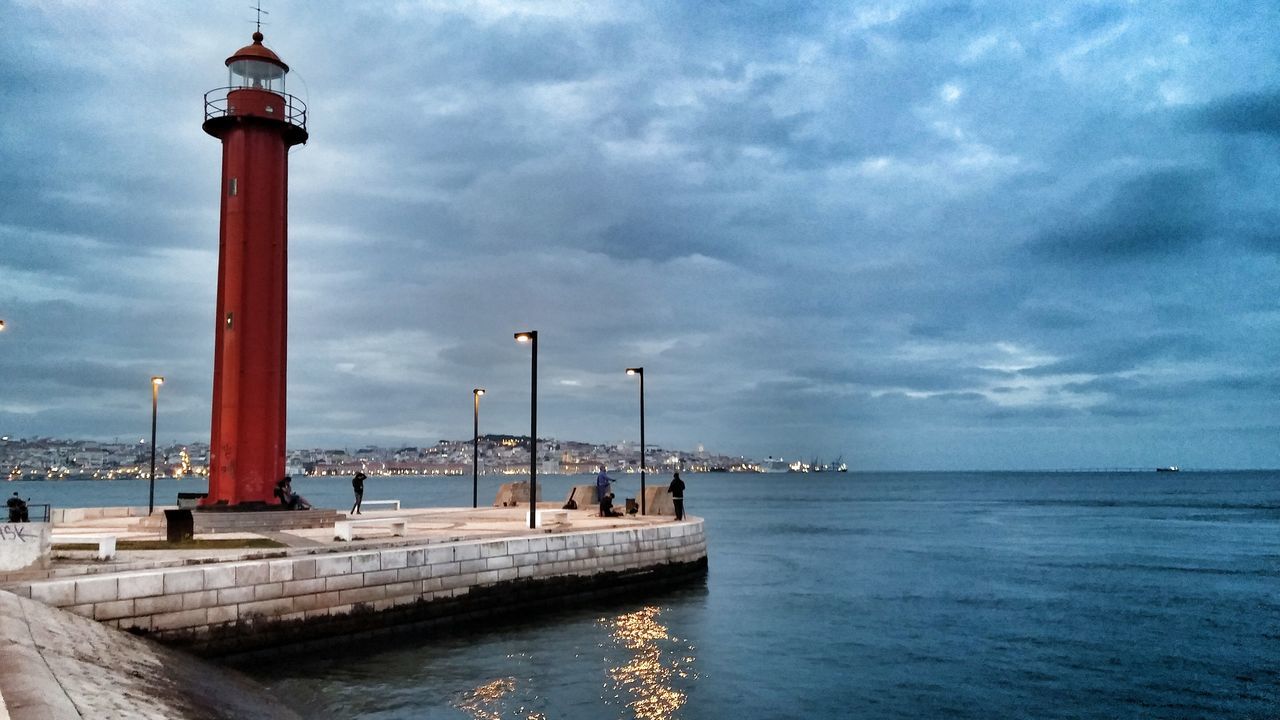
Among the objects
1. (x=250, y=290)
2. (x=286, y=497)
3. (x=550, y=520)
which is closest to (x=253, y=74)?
(x=250, y=290)

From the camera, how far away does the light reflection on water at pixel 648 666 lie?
13.8 metres

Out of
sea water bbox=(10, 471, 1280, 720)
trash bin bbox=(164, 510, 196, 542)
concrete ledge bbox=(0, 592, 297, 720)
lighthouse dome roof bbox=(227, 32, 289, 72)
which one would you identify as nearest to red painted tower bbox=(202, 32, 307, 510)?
lighthouse dome roof bbox=(227, 32, 289, 72)

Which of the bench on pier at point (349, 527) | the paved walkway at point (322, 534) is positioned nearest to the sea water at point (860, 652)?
the paved walkway at point (322, 534)

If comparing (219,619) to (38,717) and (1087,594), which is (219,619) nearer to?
(38,717)

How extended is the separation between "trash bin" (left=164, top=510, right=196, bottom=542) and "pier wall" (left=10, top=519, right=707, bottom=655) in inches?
174

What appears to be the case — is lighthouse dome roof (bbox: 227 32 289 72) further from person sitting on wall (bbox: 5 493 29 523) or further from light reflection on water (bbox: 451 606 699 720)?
light reflection on water (bbox: 451 606 699 720)

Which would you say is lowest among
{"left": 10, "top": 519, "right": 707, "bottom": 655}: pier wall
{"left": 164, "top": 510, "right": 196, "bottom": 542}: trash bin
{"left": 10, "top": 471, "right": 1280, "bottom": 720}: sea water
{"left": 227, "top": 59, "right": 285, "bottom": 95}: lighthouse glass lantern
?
{"left": 10, "top": 471, "right": 1280, "bottom": 720}: sea water

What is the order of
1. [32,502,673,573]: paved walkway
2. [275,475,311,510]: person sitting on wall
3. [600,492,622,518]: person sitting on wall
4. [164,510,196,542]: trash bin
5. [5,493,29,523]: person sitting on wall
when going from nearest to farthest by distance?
[32,502,673,573]: paved walkway < [5,493,29,523]: person sitting on wall < [164,510,196,542]: trash bin < [275,475,311,510]: person sitting on wall < [600,492,622,518]: person sitting on wall

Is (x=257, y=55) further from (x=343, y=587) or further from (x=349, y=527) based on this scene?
(x=343, y=587)

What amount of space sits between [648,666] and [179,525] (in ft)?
34.3

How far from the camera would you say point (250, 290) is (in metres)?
24.9

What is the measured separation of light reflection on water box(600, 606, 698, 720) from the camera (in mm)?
13789

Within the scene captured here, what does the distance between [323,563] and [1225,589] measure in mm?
26416

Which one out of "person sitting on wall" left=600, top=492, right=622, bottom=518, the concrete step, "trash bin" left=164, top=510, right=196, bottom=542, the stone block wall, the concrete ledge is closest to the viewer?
the concrete ledge
